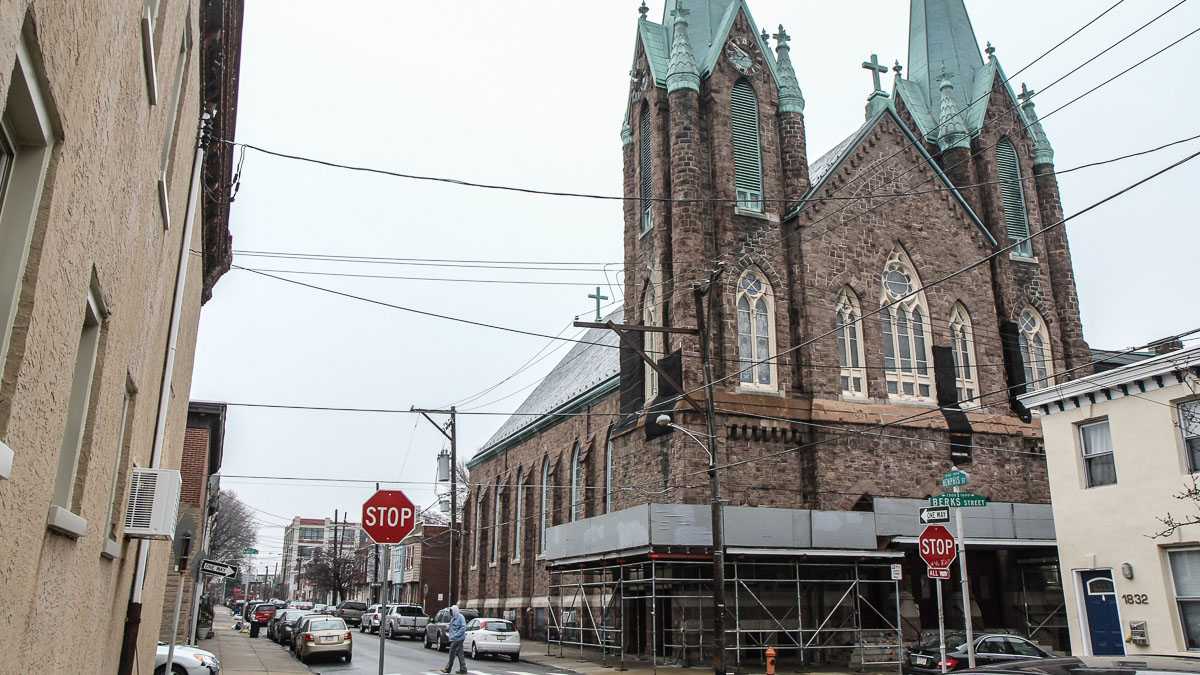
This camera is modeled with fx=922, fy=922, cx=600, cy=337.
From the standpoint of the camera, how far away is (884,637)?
2667cm

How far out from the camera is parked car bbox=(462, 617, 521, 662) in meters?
29.2

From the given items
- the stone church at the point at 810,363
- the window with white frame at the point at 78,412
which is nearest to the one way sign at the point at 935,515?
the stone church at the point at 810,363

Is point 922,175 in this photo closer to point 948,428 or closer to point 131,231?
point 948,428

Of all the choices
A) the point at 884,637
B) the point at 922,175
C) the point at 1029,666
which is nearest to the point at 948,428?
the point at 884,637

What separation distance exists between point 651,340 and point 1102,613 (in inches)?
585

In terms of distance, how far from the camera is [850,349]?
3000 cm

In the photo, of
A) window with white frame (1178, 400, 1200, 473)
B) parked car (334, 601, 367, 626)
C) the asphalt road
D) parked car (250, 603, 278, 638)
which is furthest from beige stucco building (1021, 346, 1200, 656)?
parked car (334, 601, 367, 626)

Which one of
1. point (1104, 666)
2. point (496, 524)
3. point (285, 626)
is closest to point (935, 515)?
point (1104, 666)

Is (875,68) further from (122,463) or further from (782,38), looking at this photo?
(122,463)

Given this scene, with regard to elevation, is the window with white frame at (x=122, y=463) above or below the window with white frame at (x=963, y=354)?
below

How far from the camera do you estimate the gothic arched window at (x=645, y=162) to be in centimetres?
3200

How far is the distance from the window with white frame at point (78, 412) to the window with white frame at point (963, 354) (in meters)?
28.8

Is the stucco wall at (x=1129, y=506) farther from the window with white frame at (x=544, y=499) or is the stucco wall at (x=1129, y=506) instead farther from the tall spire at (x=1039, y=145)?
the window with white frame at (x=544, y=499)

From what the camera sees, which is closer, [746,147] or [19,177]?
[19,177]
